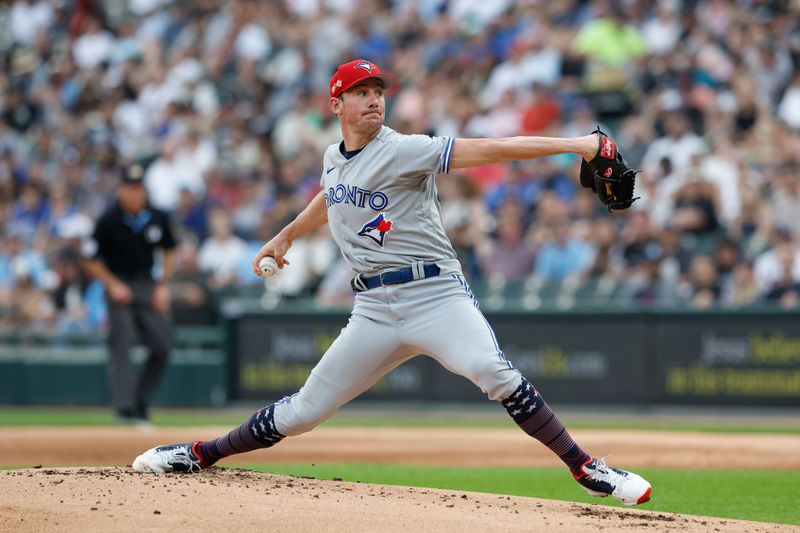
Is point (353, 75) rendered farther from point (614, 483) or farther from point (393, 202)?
point (614, 483)

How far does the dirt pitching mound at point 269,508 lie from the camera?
5293mm

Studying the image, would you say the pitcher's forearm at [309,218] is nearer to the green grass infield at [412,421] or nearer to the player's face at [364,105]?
the player's face at [364,105]

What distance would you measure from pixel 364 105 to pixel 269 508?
1931 mm

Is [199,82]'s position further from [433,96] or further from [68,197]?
[433,96]

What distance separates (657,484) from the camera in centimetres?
772

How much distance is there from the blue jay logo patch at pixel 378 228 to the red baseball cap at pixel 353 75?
638 mm

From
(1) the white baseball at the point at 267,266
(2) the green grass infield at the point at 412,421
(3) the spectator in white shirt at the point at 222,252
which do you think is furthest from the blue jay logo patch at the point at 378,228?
(3) the spectator in white shirt at the point at 222,252

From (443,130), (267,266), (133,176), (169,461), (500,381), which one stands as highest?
(443,130)

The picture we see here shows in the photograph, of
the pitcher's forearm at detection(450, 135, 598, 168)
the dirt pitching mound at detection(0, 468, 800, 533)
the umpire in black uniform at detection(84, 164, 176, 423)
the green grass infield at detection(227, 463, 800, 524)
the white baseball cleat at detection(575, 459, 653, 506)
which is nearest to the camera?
the dirt pitching mound at detection(0, 468, 800, 533)

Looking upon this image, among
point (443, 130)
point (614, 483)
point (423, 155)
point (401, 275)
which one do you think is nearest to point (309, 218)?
point (401, 275)

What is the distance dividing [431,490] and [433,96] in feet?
36.7

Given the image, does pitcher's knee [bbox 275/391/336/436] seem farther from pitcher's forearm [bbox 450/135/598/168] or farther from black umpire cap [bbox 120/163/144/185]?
black umpire cap [bbox 120/163/144/185]

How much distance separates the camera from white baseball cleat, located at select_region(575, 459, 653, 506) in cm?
583

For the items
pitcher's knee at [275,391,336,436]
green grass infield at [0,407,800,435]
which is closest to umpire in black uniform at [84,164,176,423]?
green grass infield at [0,407,800,435]
